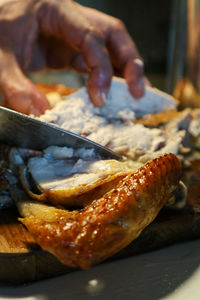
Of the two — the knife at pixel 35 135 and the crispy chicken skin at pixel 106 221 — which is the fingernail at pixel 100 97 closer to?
the knife at pixel 35 135

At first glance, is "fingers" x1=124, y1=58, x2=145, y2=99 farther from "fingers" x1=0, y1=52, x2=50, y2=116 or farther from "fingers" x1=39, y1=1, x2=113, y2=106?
"fingers" x1=0, y1=52, x2=50, y2=116

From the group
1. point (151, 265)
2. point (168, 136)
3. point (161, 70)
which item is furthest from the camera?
point (161, 70)

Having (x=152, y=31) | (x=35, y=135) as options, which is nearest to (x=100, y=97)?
(x=35, y=135)

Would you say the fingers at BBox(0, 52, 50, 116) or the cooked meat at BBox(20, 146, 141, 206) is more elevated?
the fingers at BBox(0, 52, 50, 116)

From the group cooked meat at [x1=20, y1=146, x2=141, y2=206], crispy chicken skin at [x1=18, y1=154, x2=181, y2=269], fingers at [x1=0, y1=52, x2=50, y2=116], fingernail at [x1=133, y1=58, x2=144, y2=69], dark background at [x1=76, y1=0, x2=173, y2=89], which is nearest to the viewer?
crispy chicken skin at [x1=18, y1=154, x2=181, y2=269]

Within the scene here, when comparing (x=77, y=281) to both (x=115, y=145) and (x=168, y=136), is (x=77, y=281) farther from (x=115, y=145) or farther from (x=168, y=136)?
(x=168, y=136)

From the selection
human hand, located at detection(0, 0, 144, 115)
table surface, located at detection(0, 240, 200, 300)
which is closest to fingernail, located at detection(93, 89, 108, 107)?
human hand, located at detection(0, 0, 144, 115)

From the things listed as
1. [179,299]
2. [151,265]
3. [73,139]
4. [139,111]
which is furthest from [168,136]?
[179,299]
